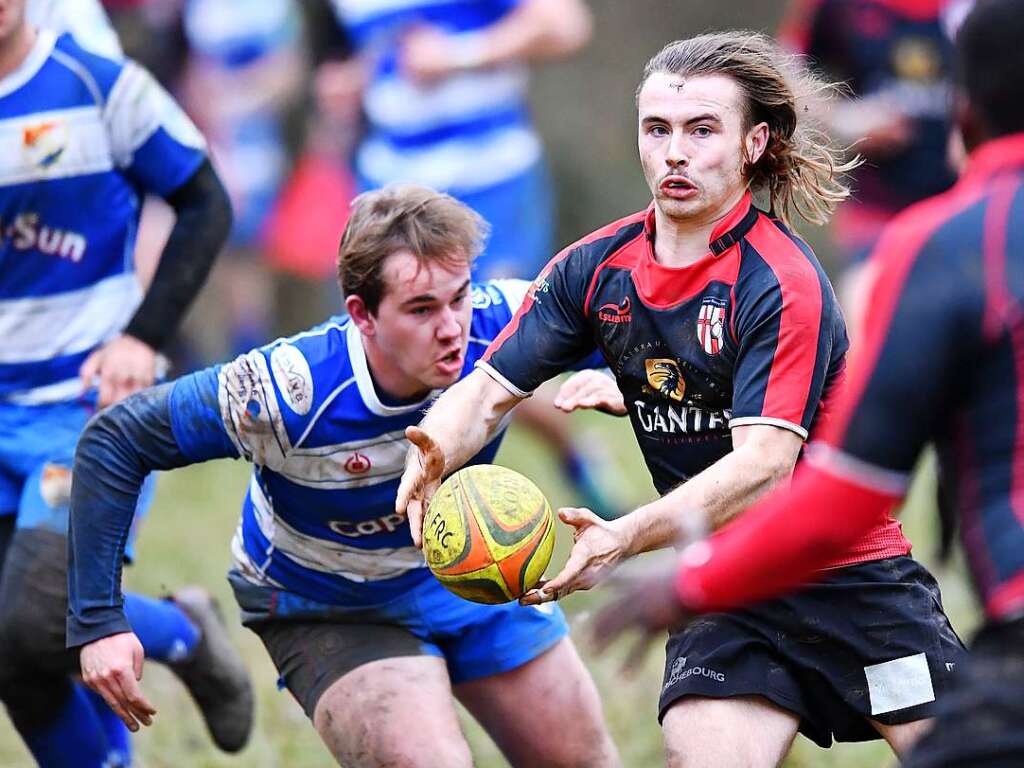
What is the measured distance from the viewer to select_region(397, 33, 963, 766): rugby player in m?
3.22

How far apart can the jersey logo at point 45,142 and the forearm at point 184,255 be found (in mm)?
331

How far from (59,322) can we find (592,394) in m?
1.58

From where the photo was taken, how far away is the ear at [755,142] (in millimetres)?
3330

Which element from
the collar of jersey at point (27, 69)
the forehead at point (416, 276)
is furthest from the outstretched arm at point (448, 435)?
the collar of jersey at point (27, 69)

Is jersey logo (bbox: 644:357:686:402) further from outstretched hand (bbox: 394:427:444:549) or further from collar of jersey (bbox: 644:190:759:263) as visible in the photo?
outstretched hand (bbox: 394:427:444:549)

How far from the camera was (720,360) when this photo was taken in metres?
3.20

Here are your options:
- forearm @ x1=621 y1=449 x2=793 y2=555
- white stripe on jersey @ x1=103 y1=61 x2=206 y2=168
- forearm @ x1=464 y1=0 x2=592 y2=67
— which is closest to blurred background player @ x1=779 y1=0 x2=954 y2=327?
forearm @ x1=464 y1=0 x2=592 y2=67

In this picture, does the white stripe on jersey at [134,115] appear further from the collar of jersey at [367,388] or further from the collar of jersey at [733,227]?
the collar of jersey at [733,227]

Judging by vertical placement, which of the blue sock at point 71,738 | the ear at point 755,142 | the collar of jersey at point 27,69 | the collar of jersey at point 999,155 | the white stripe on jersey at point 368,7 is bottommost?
→ the blue sock at point 71,738

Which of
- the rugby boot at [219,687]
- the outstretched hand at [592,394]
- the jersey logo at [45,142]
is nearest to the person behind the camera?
the outstretched hand at [592,394]

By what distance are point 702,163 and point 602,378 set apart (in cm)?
66

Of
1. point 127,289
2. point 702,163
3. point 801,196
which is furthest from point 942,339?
point 127,289

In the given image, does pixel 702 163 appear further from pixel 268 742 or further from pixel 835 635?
pixel 268 742

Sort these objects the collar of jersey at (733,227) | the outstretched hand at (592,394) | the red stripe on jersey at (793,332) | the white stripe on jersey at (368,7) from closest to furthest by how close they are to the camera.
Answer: the red stripe on jersey at (793,332), the collar of jersey at (733,227), the outstretched hand at (592,394), the white stripe on jersey at (368,7)
